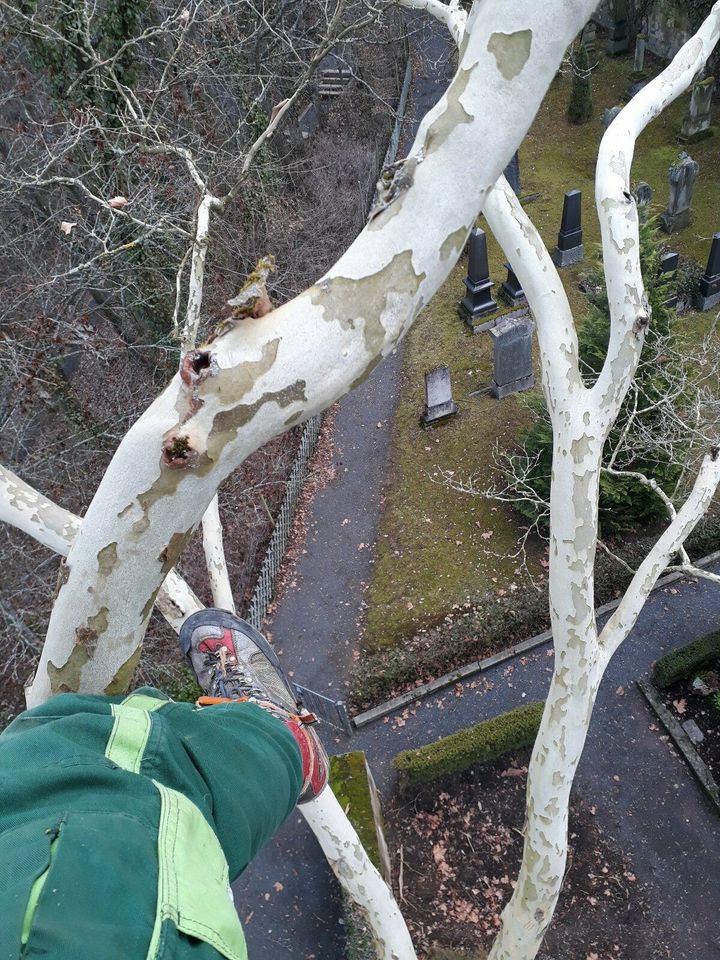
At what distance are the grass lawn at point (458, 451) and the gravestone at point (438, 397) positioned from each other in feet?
0.63

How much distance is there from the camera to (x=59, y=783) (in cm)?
121

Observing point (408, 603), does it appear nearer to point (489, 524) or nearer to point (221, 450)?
point (489, 524)

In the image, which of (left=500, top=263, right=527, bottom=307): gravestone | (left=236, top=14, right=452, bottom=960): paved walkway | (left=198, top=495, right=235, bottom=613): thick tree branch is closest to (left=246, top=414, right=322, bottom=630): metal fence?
(left=236, top=14, right=452, bottom=960): paved walkway

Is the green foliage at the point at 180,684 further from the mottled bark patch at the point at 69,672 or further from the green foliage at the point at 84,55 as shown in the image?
the green foliage at the point at 84,55

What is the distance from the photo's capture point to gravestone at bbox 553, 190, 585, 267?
11.3 metres

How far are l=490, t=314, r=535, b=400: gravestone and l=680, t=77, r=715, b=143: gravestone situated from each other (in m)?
8.40

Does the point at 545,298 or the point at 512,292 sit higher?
the point at 512,292

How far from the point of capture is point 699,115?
14.2 meters

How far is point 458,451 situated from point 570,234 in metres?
5.16

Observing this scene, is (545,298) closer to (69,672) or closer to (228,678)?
(228,678)

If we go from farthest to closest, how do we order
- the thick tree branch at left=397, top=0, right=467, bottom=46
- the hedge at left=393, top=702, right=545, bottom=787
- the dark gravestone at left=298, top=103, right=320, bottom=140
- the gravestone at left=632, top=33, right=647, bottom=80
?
1. the gravestone at left=632, top=33, right=647, bottom=80
2. the dark gravestone at left=298, top=103, right=320, bottom=140
3. the hedge at left=393, top=702, right=545, bottom=787
4. the thick tree branch at left=397, top=0, right=467, bottom=46

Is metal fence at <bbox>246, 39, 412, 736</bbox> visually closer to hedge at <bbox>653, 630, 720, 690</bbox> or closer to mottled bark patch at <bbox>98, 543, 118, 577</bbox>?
hedge at <bbox>653, 630, 720, 690</bbox>

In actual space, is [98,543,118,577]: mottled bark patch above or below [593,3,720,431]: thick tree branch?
below

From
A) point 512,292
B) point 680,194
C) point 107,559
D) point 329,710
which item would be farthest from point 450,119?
point 680,194
